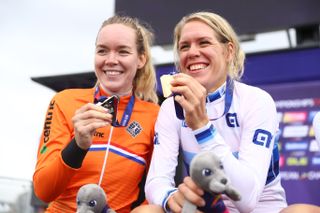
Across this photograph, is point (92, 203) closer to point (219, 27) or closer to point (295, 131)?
point (219, 27)

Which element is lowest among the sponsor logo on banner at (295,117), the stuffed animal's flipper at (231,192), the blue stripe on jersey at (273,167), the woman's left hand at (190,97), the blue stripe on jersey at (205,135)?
the sponsor logo on banner at (295,117)

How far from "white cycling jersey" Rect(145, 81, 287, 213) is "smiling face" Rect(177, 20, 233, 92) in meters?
0.07

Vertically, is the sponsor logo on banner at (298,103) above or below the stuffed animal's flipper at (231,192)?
below

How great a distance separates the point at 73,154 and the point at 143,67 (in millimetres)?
716

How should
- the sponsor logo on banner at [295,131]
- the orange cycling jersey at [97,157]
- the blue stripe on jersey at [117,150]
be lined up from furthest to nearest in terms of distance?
1. the sponsor logo on banner at [295,131]
2. the blue stripe on jersey at [117,150]
3. the orange cycling jersey at [97,157]

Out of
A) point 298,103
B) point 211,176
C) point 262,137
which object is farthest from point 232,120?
point 298,103

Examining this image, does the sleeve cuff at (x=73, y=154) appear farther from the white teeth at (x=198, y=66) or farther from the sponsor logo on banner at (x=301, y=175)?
the sponsor logo on banner at (x=301, y=175)

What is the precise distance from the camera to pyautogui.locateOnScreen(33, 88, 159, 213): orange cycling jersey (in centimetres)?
175

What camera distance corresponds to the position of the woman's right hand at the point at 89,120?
4.89 feet

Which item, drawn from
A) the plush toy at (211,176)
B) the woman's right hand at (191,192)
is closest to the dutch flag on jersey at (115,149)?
the woman's right hand at (191,192)

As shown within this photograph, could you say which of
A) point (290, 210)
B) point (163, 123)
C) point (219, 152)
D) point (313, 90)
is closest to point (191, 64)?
point (163, 123)

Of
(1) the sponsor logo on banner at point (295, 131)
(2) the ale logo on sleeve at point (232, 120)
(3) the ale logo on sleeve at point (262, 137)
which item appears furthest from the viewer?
→ (1) the sponsor logo on banner at point (295, 131)

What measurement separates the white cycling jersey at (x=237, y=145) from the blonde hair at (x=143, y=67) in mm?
307

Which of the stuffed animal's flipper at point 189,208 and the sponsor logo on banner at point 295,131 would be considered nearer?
the stuffed animal's flipper at point 189,208
